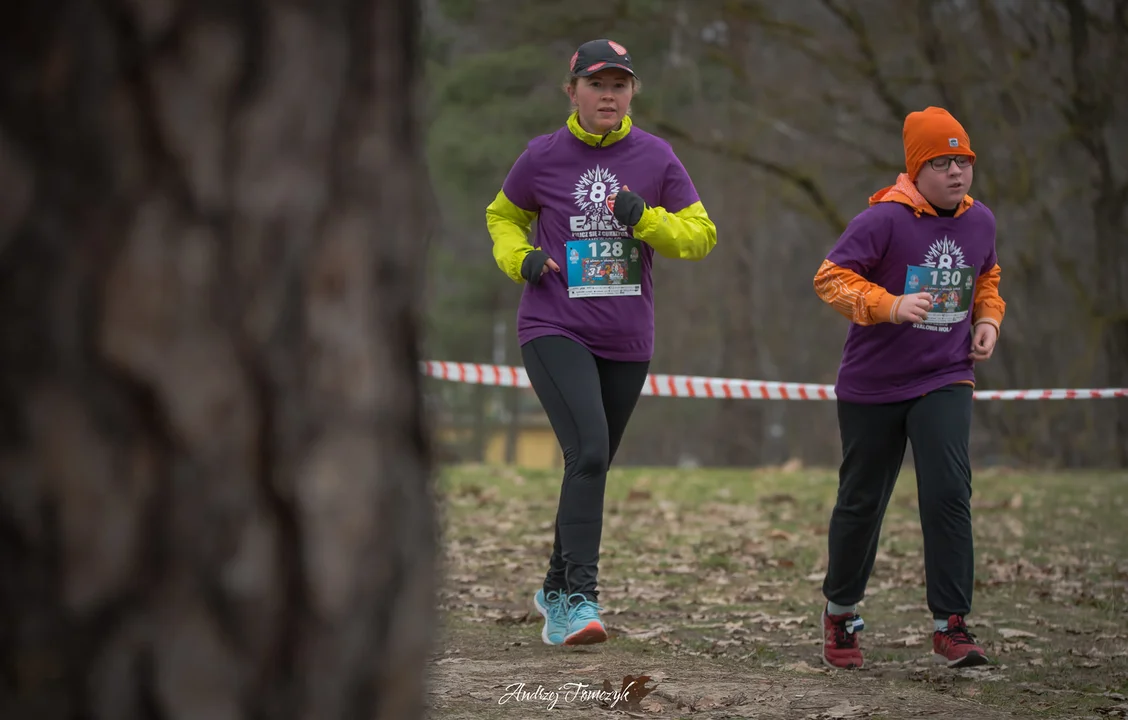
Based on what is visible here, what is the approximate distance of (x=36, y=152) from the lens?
4.83ft

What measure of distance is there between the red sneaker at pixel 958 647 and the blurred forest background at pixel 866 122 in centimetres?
1647

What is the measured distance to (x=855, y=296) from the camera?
510cm

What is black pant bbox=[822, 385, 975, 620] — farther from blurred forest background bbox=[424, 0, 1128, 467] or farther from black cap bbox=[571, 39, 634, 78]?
blurred forest background bbox=[424, 0, 1128, 467]

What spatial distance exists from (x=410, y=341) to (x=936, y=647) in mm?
3965

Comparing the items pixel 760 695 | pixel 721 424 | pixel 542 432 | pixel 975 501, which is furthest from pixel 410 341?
pixel 542 432

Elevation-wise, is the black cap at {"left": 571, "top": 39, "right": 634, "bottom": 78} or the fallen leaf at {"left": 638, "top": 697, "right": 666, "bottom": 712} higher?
the black cap at {"left": 571, "top": 39, "right": 634, "bottom": 78}

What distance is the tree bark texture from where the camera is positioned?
1459 mm

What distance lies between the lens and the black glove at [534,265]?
17.5 feet

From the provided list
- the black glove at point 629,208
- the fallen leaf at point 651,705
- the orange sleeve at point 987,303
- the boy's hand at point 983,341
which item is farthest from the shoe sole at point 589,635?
the orange sleeve at point 987,303

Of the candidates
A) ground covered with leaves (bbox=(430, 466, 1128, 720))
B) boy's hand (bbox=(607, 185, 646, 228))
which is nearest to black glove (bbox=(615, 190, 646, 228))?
boy's hand (bbox=(607, 185, 646, 228))

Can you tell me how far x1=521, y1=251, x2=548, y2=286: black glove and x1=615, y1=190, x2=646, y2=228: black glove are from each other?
0.35 m

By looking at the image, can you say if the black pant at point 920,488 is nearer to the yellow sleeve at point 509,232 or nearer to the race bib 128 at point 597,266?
the race bib 128 at point 597,266

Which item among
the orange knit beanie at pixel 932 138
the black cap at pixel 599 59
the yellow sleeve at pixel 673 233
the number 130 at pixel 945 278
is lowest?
the number 130 at pixel 945 278

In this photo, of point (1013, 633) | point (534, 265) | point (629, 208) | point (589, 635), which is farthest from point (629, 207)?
point (1013, 633)
